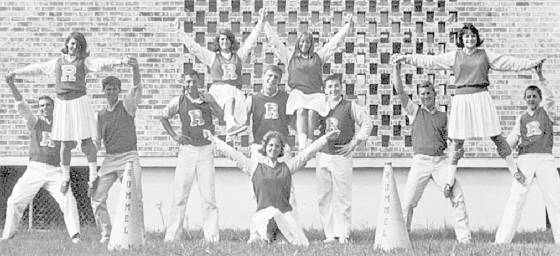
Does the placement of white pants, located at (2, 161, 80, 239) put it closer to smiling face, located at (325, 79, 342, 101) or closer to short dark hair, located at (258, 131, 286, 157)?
short dark hair, located at (258, 131, 286, 157)

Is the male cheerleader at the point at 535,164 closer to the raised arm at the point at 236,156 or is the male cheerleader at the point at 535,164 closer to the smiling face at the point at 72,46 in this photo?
the raised arm at the point at 236,156

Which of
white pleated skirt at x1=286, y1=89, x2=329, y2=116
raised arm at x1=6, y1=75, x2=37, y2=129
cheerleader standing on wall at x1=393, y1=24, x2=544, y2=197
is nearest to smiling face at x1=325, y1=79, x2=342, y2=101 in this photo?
white pleated skirt at x1=286, y1=89, x2=329, y2=116

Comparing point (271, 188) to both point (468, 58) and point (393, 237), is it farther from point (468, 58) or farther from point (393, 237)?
point (468, 58)

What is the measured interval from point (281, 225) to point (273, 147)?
795 millimetres

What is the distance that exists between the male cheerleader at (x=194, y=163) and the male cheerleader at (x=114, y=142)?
48cm

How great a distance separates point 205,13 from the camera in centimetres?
1284

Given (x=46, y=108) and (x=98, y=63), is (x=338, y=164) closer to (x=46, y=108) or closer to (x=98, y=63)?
(x=98, y=63)

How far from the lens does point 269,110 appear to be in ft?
33.6

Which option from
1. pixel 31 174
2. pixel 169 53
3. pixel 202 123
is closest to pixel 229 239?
pixel 202 123

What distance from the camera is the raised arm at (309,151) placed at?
9453mm

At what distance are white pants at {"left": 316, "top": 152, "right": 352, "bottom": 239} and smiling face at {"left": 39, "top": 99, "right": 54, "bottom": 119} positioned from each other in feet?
10.5

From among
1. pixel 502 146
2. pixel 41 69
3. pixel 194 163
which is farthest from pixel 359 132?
pixel 41 69

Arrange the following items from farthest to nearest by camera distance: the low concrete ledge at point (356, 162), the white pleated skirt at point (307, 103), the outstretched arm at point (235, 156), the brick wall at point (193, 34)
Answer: the brick wall at point (193, 34)
the low concrete ledge at point (356, 162)
the white pleated skirt at point (307, 103)
the outstretched arm at point (235, 156)

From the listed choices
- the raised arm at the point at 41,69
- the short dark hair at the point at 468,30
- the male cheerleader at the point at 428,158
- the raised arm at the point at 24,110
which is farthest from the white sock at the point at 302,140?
the raised arm at the point at 24,110
